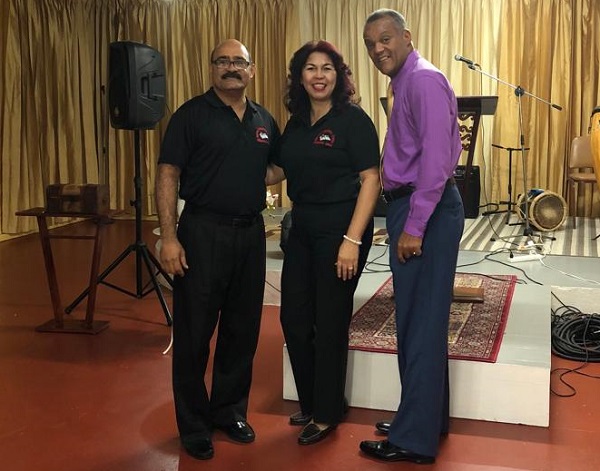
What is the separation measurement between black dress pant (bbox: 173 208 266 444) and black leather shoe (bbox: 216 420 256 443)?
2cm

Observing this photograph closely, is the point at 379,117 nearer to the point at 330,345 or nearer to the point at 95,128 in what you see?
the point at 95,128

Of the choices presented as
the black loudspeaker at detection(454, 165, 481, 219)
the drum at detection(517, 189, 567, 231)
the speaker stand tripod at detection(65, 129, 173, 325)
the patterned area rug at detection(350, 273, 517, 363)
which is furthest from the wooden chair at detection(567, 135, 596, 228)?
the speaker stand tripod at detection(65, 129, 173, 325)

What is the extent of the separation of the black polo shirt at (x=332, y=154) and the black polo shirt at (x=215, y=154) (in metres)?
0.14

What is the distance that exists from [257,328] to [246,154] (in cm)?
63

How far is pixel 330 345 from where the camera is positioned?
2.48 meters

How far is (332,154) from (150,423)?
122 cm

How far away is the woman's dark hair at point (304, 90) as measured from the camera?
7.69 ft

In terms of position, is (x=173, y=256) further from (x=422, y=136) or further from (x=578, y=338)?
(x=578, y=338)

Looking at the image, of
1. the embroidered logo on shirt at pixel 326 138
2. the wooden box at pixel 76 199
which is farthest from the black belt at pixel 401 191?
the wooden box at pixel 76 199

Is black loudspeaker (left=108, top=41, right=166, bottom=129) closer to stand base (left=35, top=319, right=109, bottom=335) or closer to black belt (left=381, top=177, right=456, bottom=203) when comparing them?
stand base (left=35, top=319, right=109, bottom=335)

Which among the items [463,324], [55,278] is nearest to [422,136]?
[463,324]

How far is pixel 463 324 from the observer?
3195mm

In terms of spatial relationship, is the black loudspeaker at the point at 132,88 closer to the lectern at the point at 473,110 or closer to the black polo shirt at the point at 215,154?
the black polo shirt at the point at 215,154

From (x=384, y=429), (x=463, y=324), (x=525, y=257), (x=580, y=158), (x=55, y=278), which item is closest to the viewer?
(x=384, y=429)
